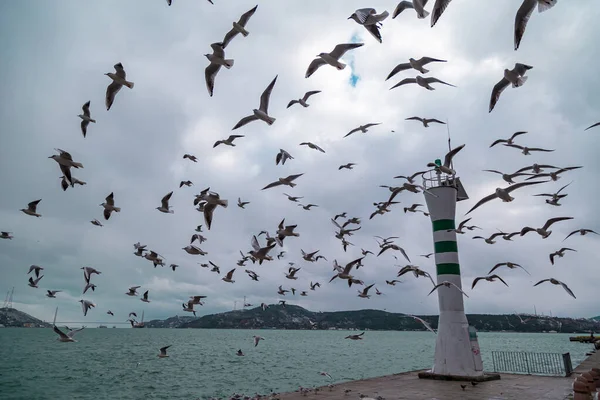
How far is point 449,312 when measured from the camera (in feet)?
69.2

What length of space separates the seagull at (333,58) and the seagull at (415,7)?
1.25 m

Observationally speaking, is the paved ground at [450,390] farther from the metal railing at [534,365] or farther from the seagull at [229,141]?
the seagull at [229,141]

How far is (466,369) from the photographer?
20203 mm

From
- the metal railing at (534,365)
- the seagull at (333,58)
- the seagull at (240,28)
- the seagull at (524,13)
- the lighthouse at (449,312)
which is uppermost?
the seagull at (240,28)

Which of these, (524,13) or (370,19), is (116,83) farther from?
(524,13)

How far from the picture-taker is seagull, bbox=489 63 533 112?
10.3 meters

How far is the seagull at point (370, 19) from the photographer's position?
877cm

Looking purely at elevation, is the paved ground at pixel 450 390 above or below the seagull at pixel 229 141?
below

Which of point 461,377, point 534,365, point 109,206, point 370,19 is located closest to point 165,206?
point 109,206

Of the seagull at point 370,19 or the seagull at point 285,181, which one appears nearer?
the seagull at point 370,19

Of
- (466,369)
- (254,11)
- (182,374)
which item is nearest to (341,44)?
(254,11)

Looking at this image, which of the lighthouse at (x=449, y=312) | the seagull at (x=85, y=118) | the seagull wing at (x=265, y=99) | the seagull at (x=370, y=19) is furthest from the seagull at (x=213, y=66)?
the lighthouse at (x=449, y=312)

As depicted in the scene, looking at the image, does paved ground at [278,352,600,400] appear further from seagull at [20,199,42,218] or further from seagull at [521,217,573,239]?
seagull at [20,199,42,218]

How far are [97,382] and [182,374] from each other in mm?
9353
